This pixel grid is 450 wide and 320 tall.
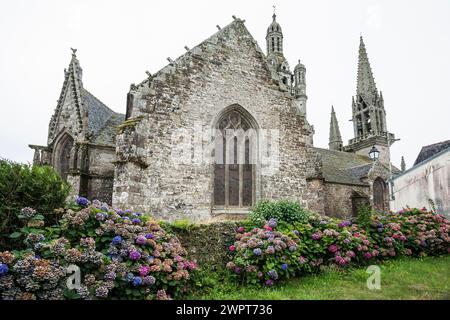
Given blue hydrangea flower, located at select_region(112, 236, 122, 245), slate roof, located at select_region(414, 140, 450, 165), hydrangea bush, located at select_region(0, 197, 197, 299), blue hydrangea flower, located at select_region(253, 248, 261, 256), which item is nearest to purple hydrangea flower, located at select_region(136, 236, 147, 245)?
hydrangea bush, located at select_region(0, 197, 197, 299)

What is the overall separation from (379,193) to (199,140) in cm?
1963

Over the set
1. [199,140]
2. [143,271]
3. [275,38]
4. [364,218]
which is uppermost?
[275,38]

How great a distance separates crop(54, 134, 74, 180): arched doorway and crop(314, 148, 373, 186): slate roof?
16.3 meters

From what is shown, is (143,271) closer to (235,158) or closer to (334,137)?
(235,158)

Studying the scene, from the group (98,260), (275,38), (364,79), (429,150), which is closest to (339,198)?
(429,150)

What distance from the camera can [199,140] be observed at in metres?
12.9

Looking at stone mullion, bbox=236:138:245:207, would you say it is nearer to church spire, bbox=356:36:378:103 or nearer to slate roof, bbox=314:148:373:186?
slate roof, bbox=314:148:373:186

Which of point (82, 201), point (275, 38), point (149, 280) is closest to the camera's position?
point (149, 280)

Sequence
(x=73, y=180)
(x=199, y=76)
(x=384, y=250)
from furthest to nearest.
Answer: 1. (x=73, y=180)
2. (x=199, y=76)
3. (x=384, y=250)

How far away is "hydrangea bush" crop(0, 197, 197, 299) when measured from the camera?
14.4 ft

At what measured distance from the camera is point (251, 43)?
14.7 meters
